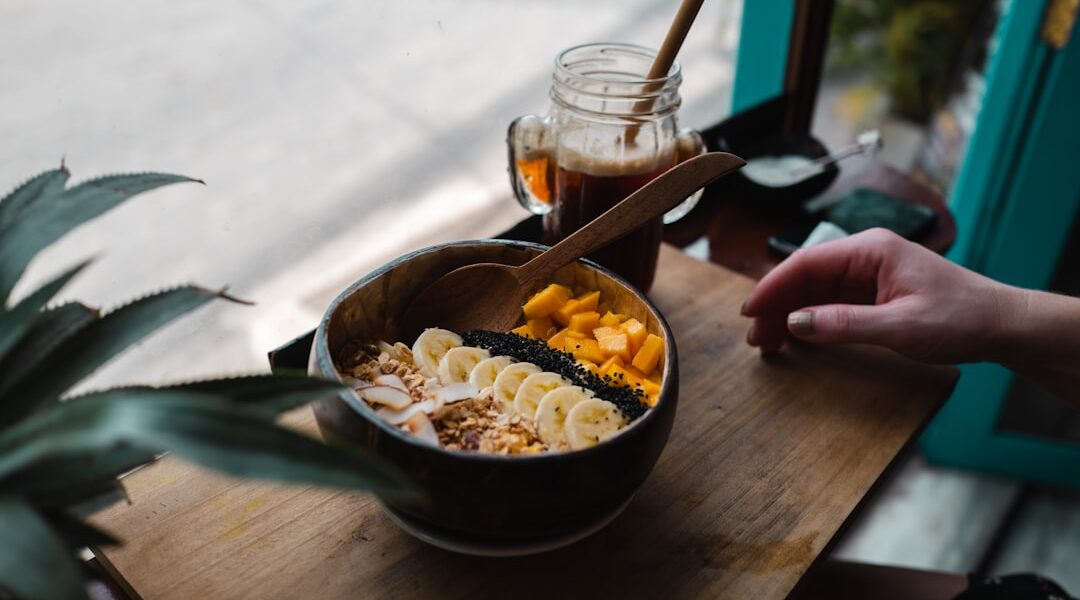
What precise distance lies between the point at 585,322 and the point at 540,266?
8 cm

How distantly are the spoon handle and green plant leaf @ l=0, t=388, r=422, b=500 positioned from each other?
49 cm

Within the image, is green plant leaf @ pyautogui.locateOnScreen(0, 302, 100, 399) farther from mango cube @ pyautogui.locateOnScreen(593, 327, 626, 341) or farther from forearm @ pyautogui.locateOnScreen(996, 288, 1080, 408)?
forearm @ pyautogui.locateOnScreen(996, 288, 1080, 408)

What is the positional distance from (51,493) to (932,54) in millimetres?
3575

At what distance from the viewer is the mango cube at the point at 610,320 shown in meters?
0.96

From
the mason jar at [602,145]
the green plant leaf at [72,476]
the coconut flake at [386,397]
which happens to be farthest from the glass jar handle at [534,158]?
the green plant leaf at [72,476]

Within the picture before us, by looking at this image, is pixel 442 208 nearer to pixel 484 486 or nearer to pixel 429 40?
pixel 429 40

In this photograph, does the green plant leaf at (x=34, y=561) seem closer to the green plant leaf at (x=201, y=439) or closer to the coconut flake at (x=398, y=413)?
the green plant leaf at (x=201, y=439)

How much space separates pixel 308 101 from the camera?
1.28 m

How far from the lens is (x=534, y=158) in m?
1.18

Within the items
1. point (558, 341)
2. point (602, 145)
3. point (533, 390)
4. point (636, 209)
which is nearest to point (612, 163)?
point (602, 145)

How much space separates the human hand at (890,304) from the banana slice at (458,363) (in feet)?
1.39

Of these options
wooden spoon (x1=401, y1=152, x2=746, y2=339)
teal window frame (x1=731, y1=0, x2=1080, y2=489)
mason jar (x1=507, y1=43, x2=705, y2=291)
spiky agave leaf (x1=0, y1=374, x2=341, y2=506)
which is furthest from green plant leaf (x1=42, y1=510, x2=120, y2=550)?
teal window frame (x1=731, y1=0, x2=1080, y2=489)

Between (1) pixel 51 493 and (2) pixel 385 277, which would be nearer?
(1) pixel 51 493

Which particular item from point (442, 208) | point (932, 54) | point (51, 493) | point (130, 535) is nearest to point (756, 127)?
point (442, 208)
